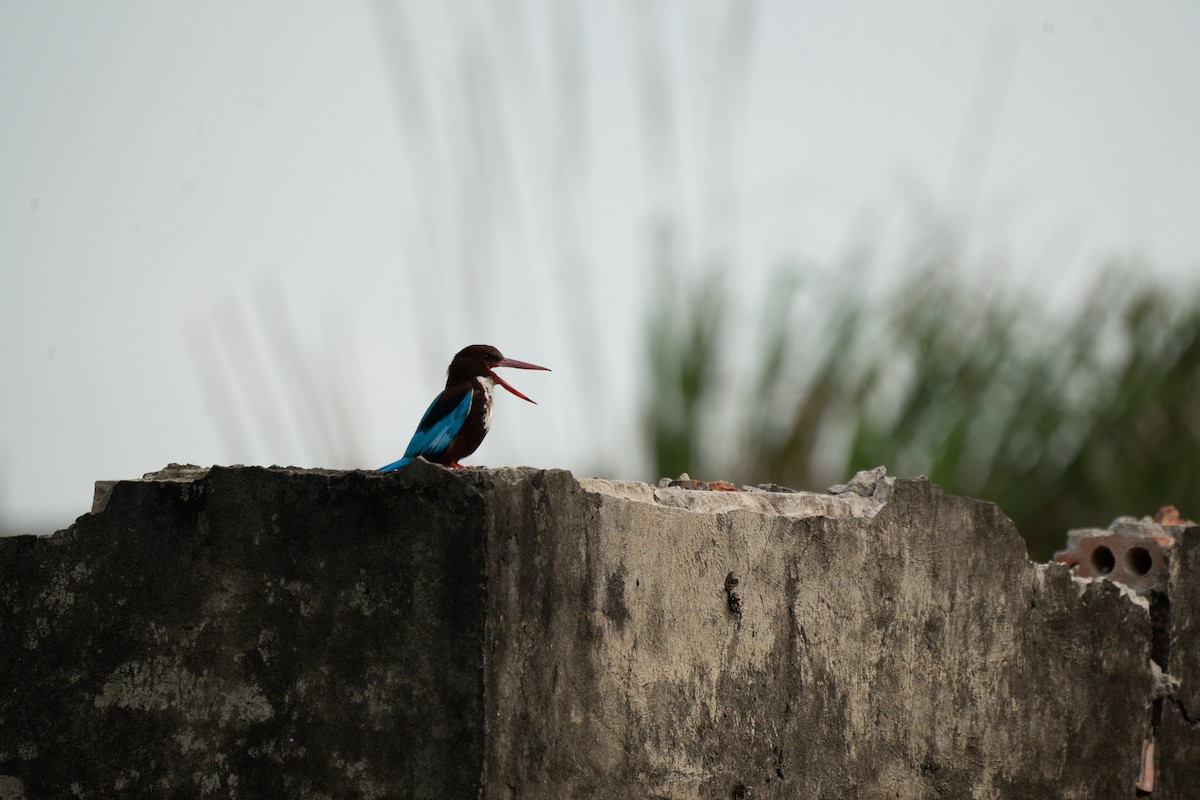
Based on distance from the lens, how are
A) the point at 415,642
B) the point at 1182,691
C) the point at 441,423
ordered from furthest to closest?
the point at 1182,691
the point at 441,423
the point at 415,642

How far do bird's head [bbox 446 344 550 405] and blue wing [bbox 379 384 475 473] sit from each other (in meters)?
0.11

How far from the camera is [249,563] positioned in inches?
94.8

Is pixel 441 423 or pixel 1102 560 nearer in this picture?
pixel 441 423

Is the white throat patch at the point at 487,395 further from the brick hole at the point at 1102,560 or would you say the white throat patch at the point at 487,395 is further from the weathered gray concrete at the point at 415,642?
the brick hole at the point at 1102,560

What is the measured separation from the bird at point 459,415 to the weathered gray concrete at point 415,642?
1.41ft

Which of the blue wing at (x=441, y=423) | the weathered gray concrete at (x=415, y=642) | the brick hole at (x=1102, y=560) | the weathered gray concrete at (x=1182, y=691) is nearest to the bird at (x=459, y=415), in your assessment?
the blue wing at (x=441, y=423)

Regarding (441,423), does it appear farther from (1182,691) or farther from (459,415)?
(1182,691)

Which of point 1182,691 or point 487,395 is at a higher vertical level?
point 487,395

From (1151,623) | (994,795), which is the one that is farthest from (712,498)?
(1151,623)

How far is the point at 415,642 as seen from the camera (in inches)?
90.7

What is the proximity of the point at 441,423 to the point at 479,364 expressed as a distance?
0.83 feet

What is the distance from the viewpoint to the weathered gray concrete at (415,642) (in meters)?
2.30

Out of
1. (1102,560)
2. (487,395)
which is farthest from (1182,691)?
(487,395)

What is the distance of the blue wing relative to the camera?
2.87 meters
